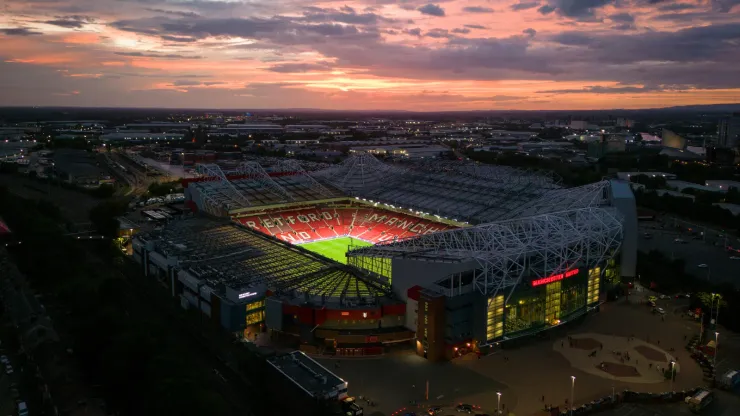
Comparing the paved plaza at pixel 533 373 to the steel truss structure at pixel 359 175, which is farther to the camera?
the steel truss structure at pixel 359 175

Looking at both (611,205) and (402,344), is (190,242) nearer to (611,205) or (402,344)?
(402,344)

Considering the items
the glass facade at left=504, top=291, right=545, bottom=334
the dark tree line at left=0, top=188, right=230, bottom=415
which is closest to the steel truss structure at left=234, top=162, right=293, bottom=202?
the dark tree line at left=0, top=188, right=230, bottom=415

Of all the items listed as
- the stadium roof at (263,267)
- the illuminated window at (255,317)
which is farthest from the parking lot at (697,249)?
the illuminated window at (255,317)

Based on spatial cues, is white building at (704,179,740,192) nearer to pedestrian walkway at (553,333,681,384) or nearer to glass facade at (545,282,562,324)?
pedestrian walkway at (553,333,681,384)

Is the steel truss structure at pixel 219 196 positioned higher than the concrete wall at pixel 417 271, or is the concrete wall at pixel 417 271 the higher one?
the steel truss structure at pixel 219 196

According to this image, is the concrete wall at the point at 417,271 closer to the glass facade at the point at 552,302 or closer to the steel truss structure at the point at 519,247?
the steel truss structure at the point at 519,247

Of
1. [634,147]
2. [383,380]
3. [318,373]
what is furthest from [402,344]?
[634,147]
